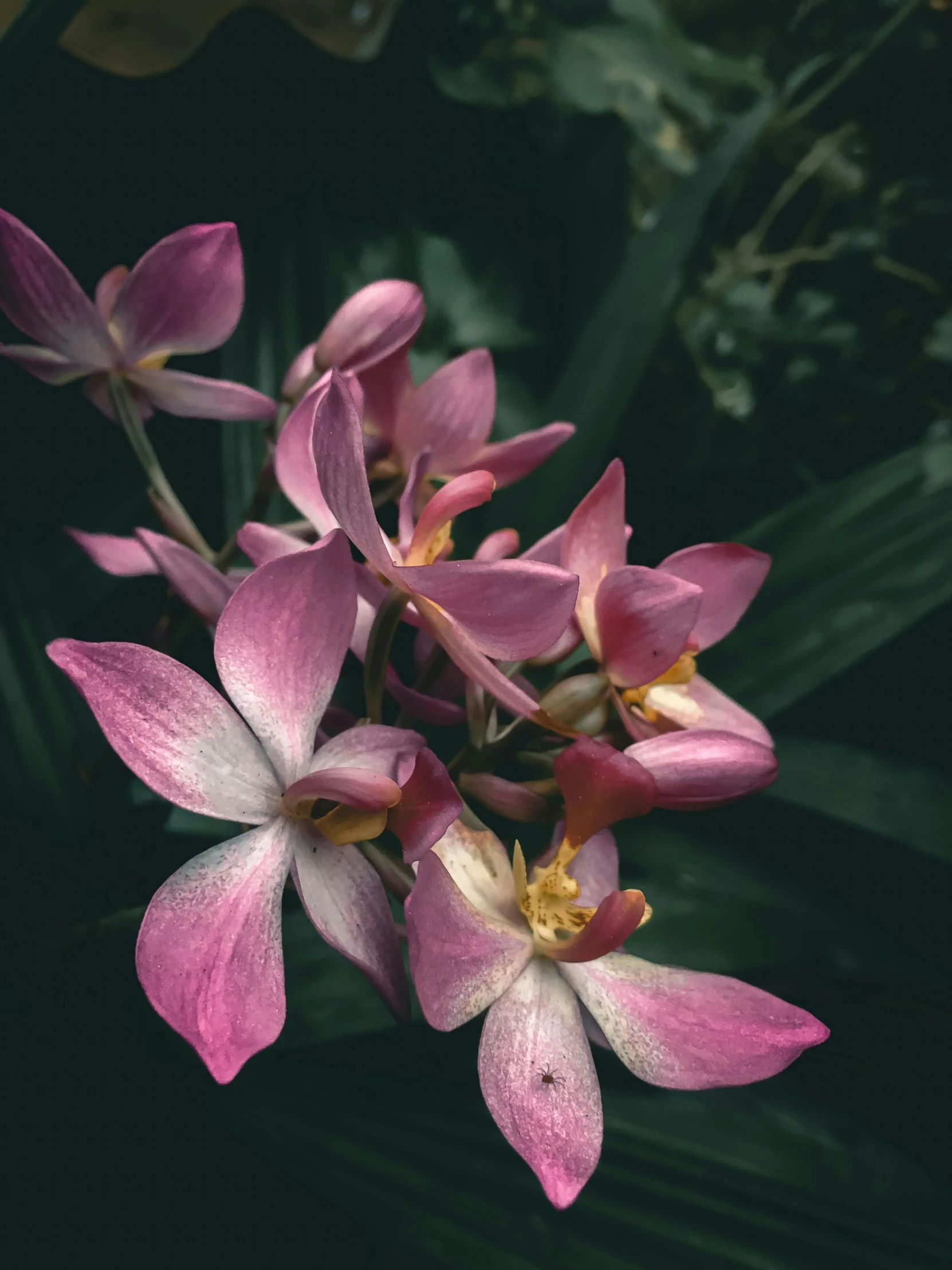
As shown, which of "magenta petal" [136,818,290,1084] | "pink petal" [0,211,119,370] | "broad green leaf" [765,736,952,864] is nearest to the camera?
"magenta petal" [136,818,290,1084]

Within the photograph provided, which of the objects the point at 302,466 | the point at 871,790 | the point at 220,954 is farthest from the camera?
the point at 871,790

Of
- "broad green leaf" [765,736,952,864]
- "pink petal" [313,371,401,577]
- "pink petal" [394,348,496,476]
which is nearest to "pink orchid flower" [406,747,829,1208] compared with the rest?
"pink petal" [313,371,401,577]

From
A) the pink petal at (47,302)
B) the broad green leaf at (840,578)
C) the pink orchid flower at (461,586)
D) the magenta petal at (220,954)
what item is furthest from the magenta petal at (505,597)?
the broad green leaf at (840,578)

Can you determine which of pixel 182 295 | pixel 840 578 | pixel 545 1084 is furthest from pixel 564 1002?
pixel 840 578

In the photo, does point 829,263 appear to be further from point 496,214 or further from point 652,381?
point 496,214

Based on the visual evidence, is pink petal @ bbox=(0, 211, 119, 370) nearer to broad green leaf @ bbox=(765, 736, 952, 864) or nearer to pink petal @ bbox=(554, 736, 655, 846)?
pink petal @ bbox=(554, 736, 655, 846)

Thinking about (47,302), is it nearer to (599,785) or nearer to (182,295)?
(182,295)

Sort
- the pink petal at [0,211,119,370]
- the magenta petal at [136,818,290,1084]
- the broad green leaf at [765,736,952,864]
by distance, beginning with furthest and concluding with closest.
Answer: the broad green leaf at [765,736,952,864], the pink petal at [0,211,119,370], the magenta petal at [136,818,290,1084]
